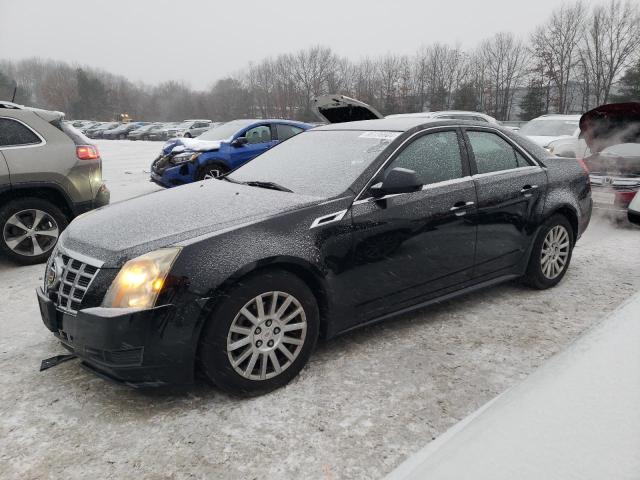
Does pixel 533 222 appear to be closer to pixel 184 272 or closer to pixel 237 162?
pixel 184 272

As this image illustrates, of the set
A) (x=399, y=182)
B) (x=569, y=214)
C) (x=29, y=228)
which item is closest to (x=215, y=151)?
(x=29, y=228)

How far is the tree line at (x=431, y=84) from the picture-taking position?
170ft

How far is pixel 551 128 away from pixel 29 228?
10.8m

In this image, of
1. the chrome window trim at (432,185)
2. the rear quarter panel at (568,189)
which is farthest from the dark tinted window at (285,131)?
the chrome window trim at (432,185)

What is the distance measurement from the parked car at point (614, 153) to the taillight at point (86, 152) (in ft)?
21.4

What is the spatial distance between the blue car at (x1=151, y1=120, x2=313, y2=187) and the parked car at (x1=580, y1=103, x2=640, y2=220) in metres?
5.47

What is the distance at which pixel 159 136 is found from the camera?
134 feet

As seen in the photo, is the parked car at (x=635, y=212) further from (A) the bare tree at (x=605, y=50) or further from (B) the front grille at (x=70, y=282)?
(A) the bare tree at (x=605, y=50)

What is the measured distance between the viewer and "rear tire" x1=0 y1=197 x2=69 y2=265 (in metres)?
5.28

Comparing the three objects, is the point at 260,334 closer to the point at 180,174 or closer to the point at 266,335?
the point at 266,335

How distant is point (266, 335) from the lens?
2.76 meters

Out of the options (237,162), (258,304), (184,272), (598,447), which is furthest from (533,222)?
(237,162)

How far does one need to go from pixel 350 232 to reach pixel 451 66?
2873 inches

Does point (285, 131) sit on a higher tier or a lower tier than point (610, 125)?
higher
